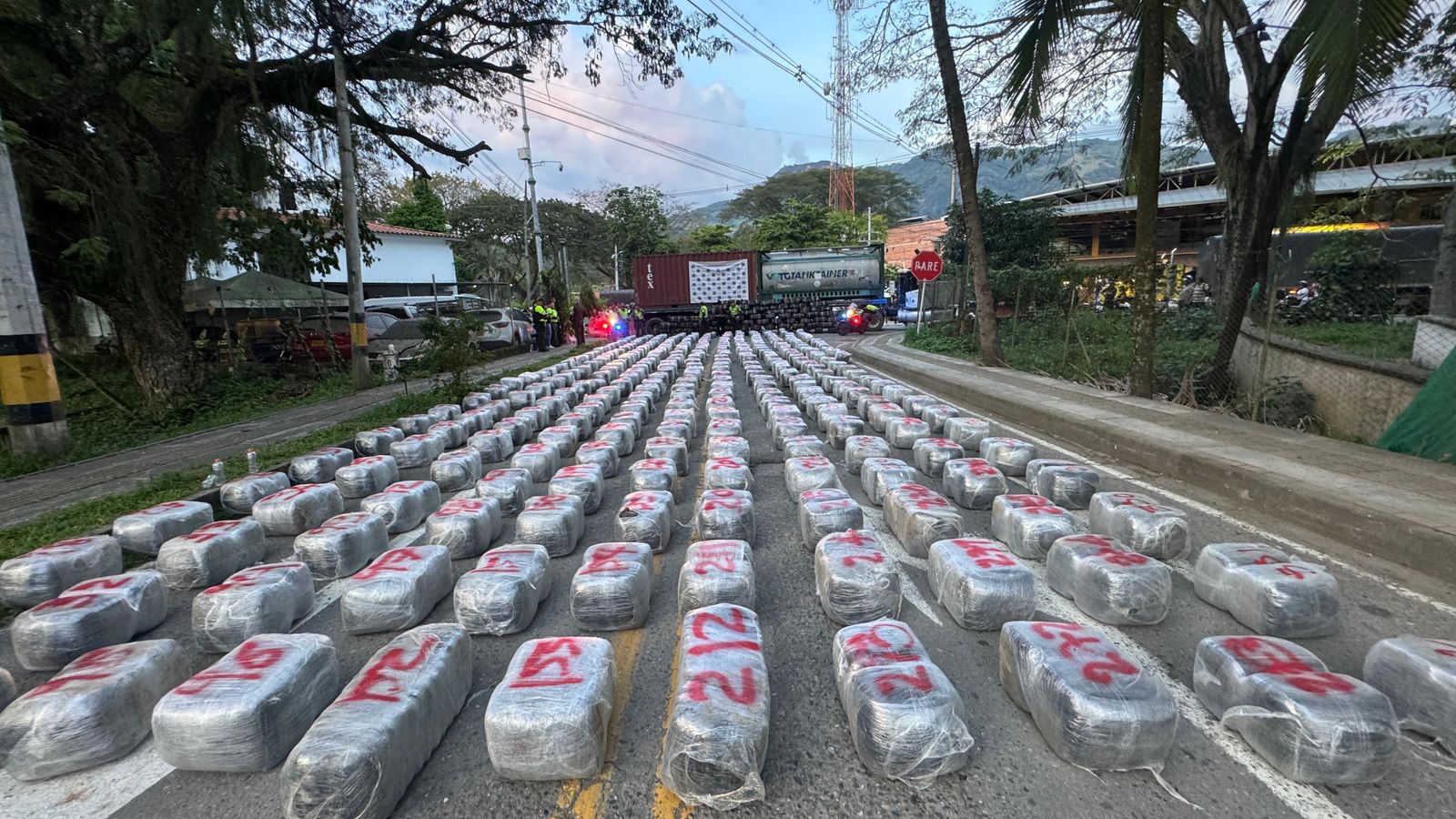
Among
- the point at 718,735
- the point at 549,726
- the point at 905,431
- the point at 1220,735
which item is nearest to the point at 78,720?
the point at 549,726

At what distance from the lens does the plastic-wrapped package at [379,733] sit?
73.5 inches

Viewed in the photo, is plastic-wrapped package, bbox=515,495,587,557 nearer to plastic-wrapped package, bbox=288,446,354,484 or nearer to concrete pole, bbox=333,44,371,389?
plastic-wrapped package, bbox=288,446,354,484

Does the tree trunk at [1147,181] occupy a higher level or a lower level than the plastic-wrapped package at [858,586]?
higher

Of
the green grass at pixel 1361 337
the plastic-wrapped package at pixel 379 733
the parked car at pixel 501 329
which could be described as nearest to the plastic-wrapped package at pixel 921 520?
the plastic-wrapped package at pixel 379 733

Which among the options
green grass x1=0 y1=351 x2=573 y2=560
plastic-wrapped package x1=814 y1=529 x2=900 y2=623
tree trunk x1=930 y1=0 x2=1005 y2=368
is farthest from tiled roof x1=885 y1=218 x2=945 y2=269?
plastic-wrapped package x1=814 y1=529 x2=900 y2=623

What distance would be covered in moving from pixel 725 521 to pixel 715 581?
2.97ft

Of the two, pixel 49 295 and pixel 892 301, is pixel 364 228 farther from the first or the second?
pixel 892 301

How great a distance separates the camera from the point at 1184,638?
2.91 meters

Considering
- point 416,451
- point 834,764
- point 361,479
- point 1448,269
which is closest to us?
point 834,764

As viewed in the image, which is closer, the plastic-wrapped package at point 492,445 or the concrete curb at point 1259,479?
the concrete curb at point 1259,479

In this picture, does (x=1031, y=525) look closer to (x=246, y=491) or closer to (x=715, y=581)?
(x=715, y=581)

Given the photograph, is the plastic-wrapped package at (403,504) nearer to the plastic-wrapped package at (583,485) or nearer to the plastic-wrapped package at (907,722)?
the plastic-wrapped package at (583,485)

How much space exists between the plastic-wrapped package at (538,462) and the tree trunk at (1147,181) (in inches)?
283

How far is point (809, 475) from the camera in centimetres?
476
